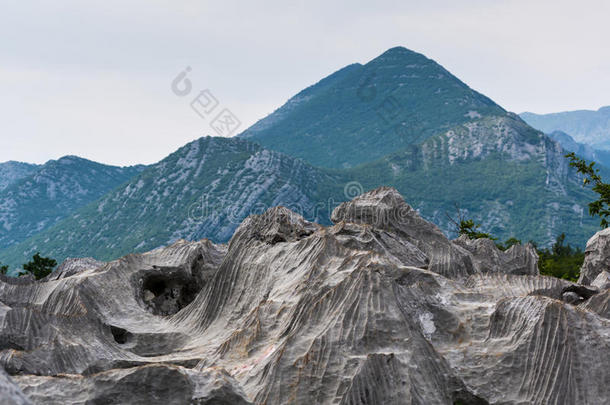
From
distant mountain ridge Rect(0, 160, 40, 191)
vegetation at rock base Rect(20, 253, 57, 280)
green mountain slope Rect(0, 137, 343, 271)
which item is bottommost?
vegetation at rock base Rect(20, 253, 57, 280)

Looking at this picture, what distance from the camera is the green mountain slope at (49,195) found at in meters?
101

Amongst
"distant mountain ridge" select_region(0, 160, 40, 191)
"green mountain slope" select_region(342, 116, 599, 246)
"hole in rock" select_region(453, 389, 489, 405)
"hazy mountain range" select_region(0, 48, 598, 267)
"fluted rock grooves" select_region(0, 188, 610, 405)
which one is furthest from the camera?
"distant mountain ridge" select_region(0, 160, 40, 191)

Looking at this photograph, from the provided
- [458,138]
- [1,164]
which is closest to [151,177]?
[458,138]

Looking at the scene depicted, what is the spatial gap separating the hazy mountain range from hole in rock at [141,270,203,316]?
52663 mm

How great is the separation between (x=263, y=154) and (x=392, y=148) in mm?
42917

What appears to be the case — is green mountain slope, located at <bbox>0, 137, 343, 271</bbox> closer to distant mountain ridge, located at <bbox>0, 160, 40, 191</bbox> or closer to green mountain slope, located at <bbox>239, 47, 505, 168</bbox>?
green mountain slope, located at <bbox>239, 47, 505, 168</bbox>

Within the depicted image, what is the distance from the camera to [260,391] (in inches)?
199

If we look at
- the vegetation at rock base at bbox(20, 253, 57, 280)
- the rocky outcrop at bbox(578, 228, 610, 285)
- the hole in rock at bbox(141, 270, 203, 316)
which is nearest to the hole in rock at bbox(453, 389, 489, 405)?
the hole in rock at bbox(141, 270, 203, 316)

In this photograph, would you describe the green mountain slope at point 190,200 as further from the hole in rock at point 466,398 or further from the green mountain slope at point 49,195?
the hole in rock at point 466,398

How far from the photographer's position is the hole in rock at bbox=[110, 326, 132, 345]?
709 centimetres

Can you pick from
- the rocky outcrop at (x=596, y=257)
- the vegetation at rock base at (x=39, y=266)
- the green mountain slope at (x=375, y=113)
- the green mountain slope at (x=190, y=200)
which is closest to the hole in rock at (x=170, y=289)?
the rocky outcrop at (x=596, y=257)

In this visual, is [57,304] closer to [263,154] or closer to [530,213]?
[263,154]

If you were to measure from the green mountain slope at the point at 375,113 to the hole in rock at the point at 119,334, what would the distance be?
114m

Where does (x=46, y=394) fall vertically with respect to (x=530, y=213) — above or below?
above
